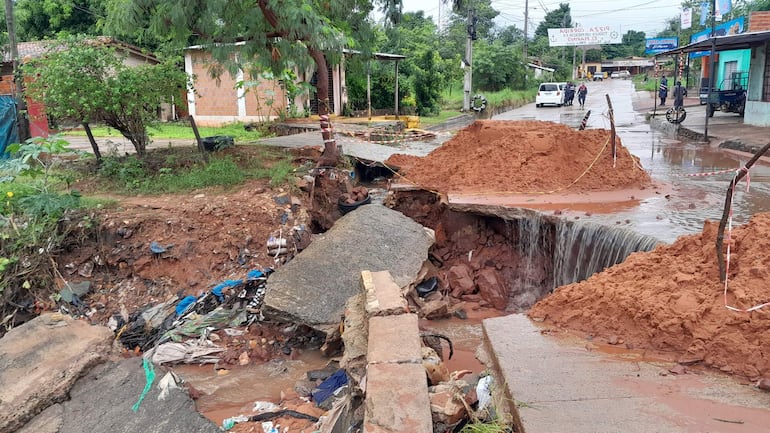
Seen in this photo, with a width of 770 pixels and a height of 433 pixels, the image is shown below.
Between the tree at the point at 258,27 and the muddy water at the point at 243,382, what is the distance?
188 inches

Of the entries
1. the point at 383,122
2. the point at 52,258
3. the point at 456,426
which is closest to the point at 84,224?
the point at 52,258

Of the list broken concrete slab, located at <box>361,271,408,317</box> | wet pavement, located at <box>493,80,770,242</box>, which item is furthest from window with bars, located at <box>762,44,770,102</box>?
broken concrete slab, located at <box>361,271,408,317</box>

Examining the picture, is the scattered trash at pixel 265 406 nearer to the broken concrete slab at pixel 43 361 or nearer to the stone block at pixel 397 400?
the broken concrete slab at pixel 43 361

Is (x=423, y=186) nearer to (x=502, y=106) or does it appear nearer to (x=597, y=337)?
(x=597, y=337)

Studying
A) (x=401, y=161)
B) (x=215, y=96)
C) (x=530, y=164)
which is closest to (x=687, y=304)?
(x=530, y=164)

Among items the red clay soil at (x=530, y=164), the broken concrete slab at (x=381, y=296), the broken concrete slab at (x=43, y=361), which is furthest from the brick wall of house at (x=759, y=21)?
the broken concrete slab at (x=43, y=361)

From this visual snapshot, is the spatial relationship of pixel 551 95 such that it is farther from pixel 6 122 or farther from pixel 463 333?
pixel 463 333

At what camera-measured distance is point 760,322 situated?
325 cm

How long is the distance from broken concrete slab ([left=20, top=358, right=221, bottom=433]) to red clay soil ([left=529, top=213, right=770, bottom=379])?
2928mm

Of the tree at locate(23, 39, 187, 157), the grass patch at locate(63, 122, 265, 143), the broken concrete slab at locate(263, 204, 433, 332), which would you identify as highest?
the tree at locate(23, 39, 187, 157)

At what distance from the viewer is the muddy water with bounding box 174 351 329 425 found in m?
5.04

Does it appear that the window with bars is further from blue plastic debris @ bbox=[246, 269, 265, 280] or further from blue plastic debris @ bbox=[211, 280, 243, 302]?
blue plastic debris @ bbox=[211, 280, 243, 302]

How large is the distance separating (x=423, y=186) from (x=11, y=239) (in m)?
6.07

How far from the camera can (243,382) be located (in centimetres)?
555
